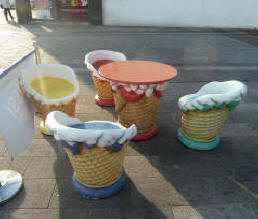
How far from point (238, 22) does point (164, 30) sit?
4.47 meters

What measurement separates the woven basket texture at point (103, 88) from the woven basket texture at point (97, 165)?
2.11 m

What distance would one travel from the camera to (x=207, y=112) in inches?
125

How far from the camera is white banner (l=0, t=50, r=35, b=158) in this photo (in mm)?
2537

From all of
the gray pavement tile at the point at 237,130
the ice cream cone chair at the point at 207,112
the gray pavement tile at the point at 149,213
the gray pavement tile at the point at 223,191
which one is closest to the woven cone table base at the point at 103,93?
the ice cream cone chair at the point at 207,112

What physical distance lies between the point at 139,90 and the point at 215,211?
68.3 inches

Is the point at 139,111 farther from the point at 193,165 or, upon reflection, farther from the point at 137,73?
the point at 193,165

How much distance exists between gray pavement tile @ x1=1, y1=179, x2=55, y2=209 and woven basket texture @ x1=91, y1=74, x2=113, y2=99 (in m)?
2.10

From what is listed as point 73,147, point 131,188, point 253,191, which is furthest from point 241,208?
point 73,147

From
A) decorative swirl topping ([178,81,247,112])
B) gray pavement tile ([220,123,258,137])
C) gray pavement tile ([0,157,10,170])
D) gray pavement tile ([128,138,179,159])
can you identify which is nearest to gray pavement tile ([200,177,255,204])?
gray pavement tile ([128,138,179,159])

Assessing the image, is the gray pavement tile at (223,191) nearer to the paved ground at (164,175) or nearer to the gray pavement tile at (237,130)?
the paved ground at (164,175)

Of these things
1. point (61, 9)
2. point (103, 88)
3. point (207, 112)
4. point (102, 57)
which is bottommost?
point (103, 88)

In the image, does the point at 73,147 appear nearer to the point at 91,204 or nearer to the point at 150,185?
the point at 91,204

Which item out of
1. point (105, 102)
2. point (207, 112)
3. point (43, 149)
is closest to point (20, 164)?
point (43, 149)

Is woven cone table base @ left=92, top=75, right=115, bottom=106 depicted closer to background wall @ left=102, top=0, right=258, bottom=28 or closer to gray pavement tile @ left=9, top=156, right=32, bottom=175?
gray pavement tile @ left=9, top=156, right=32, bottom=175
